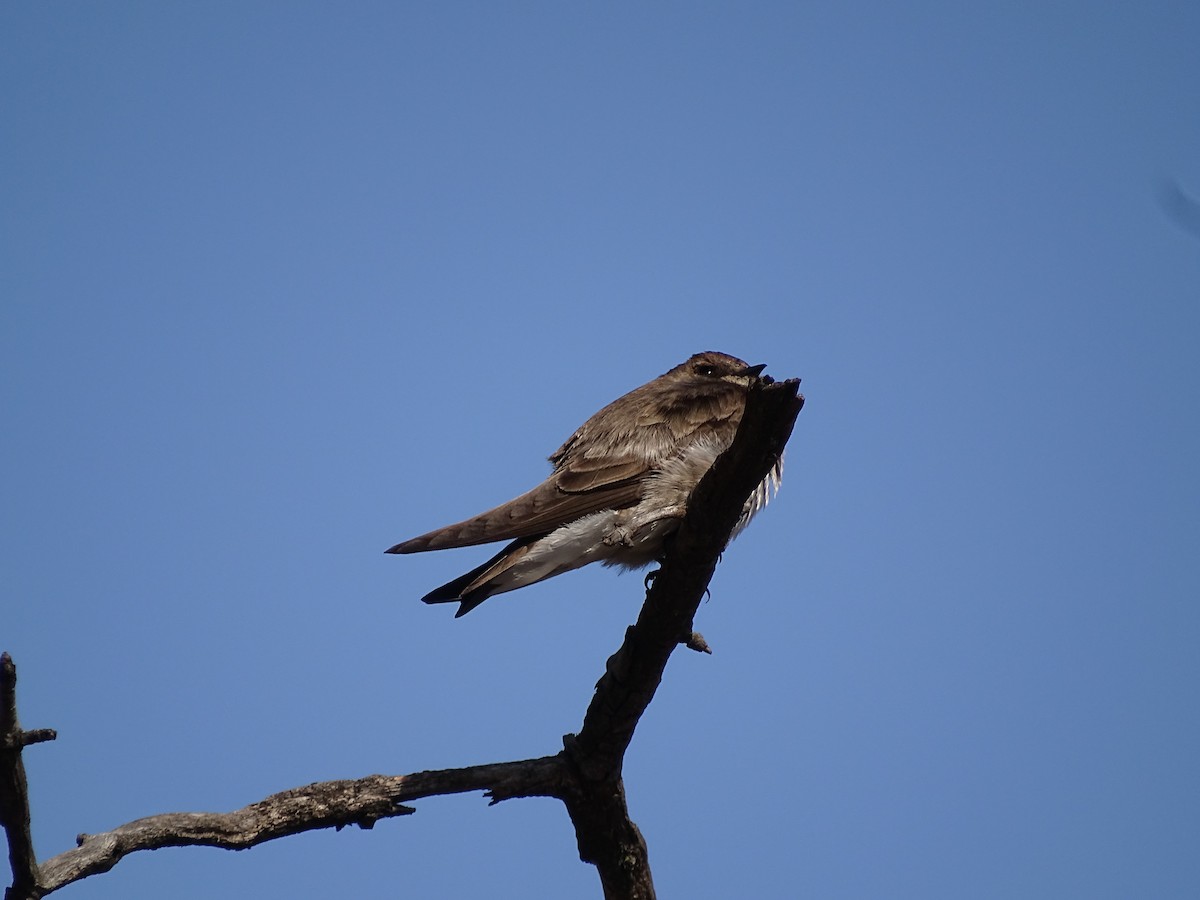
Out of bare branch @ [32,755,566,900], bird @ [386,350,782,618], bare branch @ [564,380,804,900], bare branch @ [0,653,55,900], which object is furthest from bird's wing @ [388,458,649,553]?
bare branch @ [0,653,55,900]

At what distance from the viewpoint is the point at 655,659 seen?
18.1 ft

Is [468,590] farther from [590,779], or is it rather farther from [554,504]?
[590,779]

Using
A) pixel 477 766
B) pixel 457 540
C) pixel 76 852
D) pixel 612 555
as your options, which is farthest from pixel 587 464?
pixel 76 852

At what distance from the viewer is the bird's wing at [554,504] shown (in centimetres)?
601

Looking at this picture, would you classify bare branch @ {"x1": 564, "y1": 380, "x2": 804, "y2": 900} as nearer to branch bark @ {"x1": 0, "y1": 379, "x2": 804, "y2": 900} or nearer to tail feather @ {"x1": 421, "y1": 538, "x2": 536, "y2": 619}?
branch bark @ {"x1": 0, "y1": 379, "x2": 804, "y2": 900}

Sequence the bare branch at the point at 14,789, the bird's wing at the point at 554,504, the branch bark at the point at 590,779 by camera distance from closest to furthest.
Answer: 1. the bare branch at the point at 14,789
2. the branch bark at the point at 590,779
3. the bird's wing at the point at 554,504

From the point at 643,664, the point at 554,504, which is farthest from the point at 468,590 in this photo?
the point at 643,664

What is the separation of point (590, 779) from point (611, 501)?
1666 millimetres

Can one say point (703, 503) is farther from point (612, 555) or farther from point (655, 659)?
point (612, 555)

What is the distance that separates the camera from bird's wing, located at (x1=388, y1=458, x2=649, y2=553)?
19.7ft

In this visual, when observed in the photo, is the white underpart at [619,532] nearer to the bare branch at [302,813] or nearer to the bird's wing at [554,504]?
the bird's wing at [554,504]

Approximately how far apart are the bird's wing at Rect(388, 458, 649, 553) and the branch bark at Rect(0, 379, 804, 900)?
1034mm

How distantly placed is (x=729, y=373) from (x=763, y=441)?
4.20 metres

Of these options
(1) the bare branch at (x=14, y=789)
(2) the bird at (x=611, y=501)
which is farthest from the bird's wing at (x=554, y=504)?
(1) the bare branch at (x=14, y=789)
